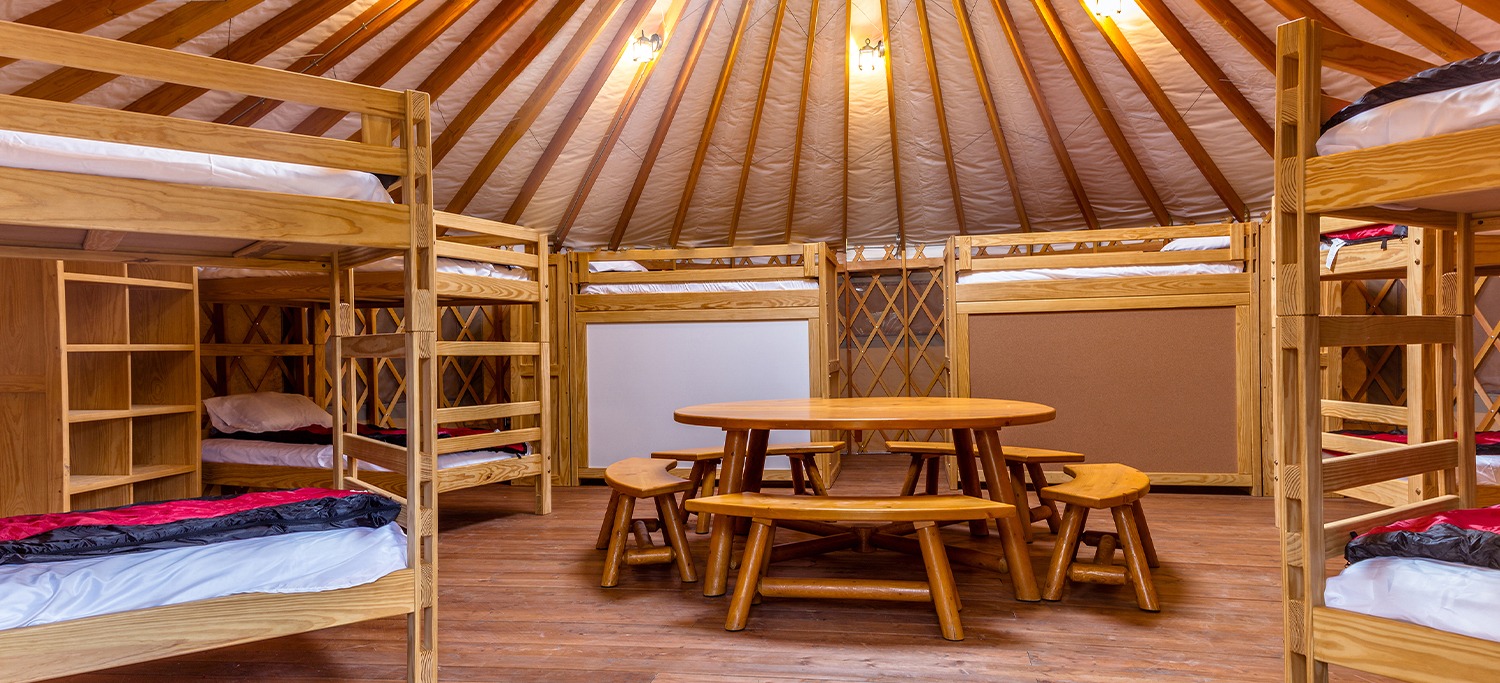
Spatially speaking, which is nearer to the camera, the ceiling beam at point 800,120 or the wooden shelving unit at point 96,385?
the wooden shelving unit at point 96,385

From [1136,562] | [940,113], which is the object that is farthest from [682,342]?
[1136,562]

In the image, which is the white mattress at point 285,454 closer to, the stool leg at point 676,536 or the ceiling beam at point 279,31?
the stool leg at point 676,536

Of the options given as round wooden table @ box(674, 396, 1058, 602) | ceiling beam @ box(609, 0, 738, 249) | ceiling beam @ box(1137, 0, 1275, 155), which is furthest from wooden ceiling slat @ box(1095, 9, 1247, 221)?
round wooden table @ box(674, 396, 1058, 602)

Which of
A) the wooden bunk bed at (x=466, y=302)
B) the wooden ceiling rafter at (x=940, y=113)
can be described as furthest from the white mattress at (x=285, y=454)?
the wooden ceiling rafter at (x=940, y=113)

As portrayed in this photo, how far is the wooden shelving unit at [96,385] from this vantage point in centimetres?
267

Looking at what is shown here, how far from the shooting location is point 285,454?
11.3 ft

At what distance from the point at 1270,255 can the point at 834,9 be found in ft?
7.09

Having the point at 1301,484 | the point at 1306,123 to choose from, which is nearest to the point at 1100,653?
the point at 1301,484

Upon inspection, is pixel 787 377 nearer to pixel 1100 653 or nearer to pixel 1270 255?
pixel 1270 255

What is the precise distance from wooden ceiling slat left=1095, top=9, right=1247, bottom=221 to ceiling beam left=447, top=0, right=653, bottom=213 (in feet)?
6.61

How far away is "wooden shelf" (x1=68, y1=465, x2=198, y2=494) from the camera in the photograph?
110 inches

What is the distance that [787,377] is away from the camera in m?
4.16

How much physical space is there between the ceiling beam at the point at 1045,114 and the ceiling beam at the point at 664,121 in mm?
1233

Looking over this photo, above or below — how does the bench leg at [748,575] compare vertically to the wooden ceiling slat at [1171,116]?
below
